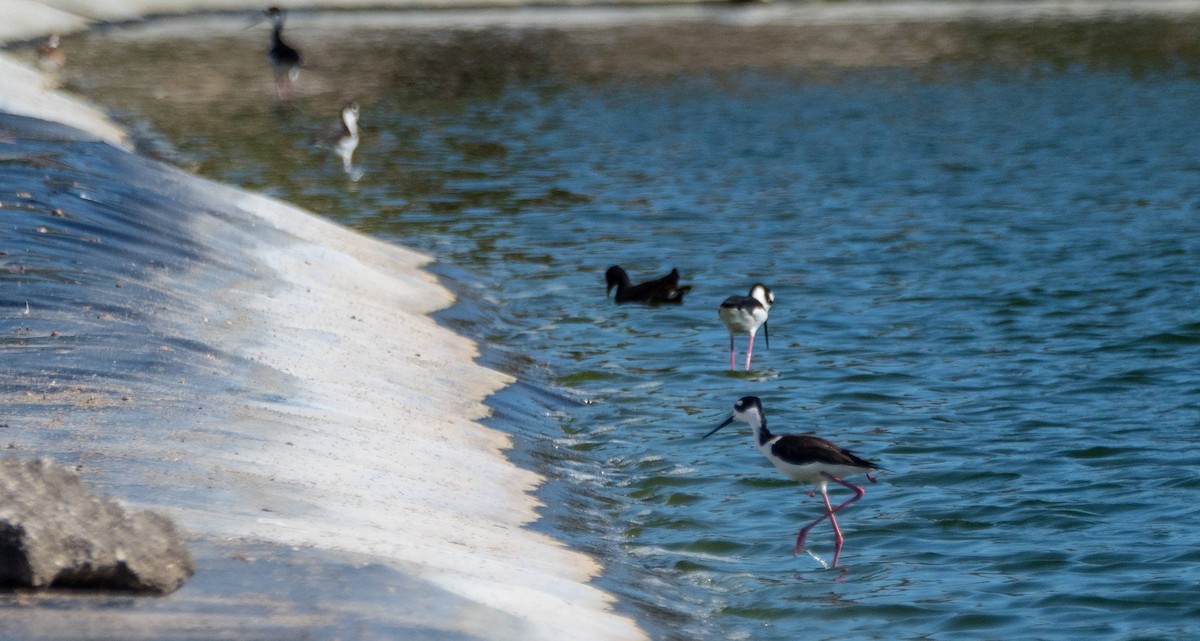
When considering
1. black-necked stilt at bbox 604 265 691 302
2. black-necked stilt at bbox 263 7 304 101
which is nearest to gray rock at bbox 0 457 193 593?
black-necked stilt at bbox 604 265 691 302

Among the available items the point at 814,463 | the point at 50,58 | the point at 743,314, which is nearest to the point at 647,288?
the point at 743,314

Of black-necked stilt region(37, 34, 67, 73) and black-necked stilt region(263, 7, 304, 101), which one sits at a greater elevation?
black-necked stilt region(37, 34, 67, 73)

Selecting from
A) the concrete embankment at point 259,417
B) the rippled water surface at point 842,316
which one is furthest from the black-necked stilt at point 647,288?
the concrete embankment at point 259,417

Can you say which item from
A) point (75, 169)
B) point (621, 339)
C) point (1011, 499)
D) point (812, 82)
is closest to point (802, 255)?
point (621, 339)

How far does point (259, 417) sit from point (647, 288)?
26.2ft

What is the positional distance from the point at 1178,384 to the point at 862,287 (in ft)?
17.6

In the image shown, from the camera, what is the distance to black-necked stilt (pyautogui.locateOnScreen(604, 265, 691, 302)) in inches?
733

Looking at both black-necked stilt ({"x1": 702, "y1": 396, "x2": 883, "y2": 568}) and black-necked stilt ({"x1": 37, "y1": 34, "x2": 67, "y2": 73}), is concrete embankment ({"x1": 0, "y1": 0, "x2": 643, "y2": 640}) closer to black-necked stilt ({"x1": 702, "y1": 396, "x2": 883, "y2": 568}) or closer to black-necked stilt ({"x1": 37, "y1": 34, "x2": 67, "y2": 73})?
black-necked stilt ({"x1": 702, "y1": 396, "x2": 883, "y2": 568})

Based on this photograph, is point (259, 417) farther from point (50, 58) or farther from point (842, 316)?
point (50, 58)

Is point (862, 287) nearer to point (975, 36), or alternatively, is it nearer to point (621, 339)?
point (621, 339)

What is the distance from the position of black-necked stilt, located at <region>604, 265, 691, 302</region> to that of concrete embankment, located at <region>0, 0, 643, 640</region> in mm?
1980

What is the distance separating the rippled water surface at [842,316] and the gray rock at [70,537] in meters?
2.87

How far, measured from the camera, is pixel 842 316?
18.3 m

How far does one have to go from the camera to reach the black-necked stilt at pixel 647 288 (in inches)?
733
